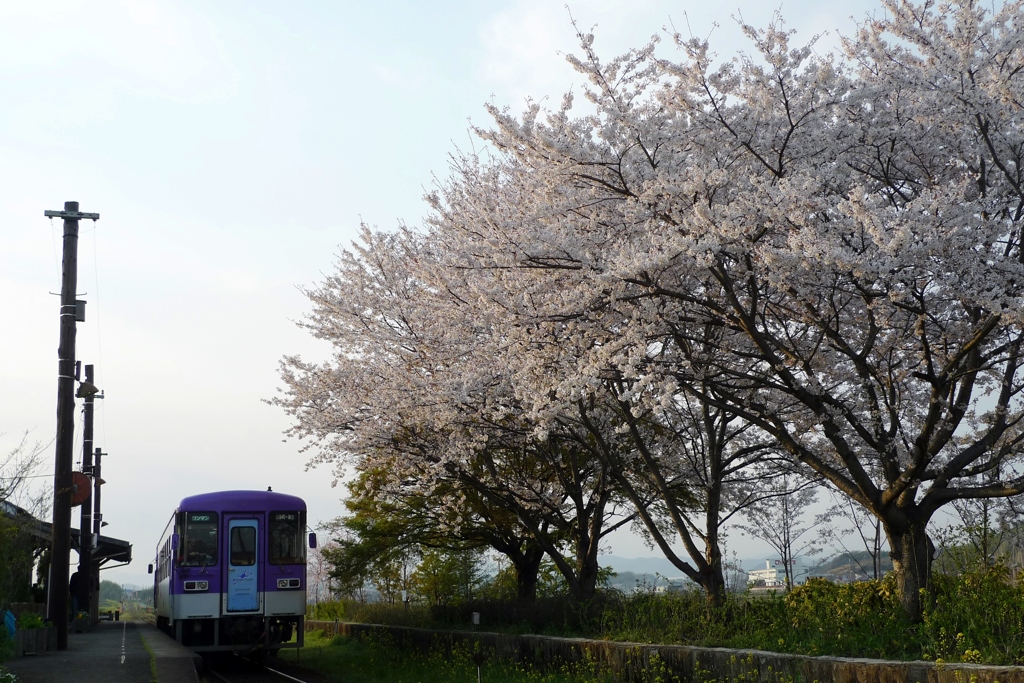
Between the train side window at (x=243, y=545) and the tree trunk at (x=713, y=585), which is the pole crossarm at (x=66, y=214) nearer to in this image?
the train side window at (x=243, y=545)

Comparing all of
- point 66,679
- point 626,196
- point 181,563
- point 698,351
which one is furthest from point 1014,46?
point 181,563

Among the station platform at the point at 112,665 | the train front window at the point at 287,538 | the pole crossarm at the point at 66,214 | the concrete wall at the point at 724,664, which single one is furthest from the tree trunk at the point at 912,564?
the pole crossarm at the point at 66,214

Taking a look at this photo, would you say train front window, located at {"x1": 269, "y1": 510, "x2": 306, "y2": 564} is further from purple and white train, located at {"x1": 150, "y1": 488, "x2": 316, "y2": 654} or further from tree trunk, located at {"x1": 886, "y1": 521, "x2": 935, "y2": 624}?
tree trunk, located at {"x1": 886, "y1": 521, "x2": 935, "y2": 624}

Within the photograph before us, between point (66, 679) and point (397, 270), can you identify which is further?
point (397, 270)

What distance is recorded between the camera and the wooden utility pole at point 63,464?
16188 mm

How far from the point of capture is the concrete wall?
6879 mm

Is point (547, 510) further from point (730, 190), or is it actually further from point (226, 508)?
point (730, 190)

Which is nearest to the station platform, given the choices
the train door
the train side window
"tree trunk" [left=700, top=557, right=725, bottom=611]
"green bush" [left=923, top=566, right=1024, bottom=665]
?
the train door

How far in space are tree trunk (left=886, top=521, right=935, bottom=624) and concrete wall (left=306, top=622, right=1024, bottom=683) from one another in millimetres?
1523

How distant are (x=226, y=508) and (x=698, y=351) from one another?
963cm

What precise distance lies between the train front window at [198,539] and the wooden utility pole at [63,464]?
2244mm

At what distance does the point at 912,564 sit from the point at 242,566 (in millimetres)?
12050

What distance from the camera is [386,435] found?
16219 mm

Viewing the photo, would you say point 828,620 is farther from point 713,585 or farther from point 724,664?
point 713,585
